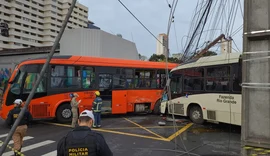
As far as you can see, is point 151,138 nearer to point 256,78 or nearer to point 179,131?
point 179,131

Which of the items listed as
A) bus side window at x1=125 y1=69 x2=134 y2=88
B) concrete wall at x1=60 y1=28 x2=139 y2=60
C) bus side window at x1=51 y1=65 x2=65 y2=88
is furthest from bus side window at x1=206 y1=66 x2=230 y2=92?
concrete wall at x1=60 y1=28 x2=139 y2=60

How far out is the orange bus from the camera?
36.2 feet

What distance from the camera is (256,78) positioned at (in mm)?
3354

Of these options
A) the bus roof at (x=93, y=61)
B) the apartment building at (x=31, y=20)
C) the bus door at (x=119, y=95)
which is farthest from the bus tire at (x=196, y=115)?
the apartment building at (x=31, y=20)

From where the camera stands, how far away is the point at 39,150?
7277 millimetres

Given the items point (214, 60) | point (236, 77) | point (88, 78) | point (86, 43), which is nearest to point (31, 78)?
point (88, 78)

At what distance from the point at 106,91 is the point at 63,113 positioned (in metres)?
2.42

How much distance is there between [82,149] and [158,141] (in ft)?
19.2

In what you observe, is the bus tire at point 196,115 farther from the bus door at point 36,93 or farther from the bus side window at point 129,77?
the bus door at point 36,93

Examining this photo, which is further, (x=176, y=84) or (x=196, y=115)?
(x=176, y=84)

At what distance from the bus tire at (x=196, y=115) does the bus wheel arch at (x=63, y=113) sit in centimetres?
570

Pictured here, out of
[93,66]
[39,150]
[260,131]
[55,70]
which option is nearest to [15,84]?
[55,70]

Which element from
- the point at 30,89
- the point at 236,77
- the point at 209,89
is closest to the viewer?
the point at 236,77

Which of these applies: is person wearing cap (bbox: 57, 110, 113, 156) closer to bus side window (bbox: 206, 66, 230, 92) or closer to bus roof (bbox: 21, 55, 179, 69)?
bus side window (bbox: 206, 66, 230, 92)
